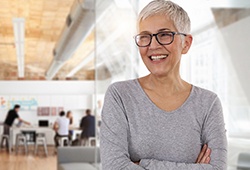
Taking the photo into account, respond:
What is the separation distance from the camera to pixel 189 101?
183 cm

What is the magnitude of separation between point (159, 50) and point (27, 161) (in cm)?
1320

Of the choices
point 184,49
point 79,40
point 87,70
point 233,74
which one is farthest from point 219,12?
point 87,70

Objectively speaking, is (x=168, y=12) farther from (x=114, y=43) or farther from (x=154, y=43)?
(x=114, y=43)

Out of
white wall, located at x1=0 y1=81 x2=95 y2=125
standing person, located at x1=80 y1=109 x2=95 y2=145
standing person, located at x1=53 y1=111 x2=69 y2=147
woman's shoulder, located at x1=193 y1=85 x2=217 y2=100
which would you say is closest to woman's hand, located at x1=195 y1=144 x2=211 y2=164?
woman's shoulder, located at x1=193 y1=85 x2=217 y2=100

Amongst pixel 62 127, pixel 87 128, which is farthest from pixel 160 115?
pixel 62 127

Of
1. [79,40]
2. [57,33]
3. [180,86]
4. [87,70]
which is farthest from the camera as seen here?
[87,70]

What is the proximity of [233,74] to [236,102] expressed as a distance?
0.19 metres

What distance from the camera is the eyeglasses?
1.74 m

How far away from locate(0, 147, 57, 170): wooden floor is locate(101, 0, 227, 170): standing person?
11.3m

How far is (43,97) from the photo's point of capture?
68.3ft

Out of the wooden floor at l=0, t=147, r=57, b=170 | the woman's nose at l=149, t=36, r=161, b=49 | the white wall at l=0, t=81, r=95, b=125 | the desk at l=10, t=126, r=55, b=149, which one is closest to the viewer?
the woman's nose at l=149, t=36, r=161, b=49

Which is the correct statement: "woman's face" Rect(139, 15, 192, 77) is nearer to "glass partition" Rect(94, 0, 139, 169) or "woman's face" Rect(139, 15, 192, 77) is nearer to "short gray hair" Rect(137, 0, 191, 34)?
"short gray hair" Rect(137, 0, 191, 34)

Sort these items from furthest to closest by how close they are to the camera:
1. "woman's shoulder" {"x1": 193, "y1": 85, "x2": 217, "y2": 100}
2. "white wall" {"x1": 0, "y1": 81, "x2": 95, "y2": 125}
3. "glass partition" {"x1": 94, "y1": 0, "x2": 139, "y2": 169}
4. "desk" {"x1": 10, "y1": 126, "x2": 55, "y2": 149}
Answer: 1. "white wall" {"x1": 0, "y1": 81, "x2": 95, "y2": 125}
2. "desk" {"x1": 10, "y1": 126, "x2": 55, "y2": 149}
3. "glass partition" {"x1": 94, "y1": 0, "x2": 139, "y2": 169}
4. "woman's shoulder" {"x1": 193, "y1": 85, "x2": 217, "y2": 100}

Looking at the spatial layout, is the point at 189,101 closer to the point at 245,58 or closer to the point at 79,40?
the point at 245,58
